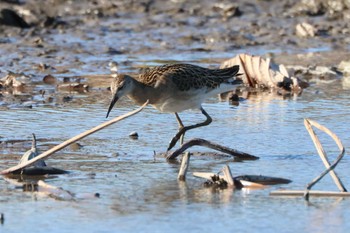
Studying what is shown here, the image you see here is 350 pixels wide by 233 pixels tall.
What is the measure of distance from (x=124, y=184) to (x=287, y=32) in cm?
995

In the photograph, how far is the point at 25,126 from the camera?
930 centimetres

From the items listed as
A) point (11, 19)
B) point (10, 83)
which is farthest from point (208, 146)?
point (11, 19)

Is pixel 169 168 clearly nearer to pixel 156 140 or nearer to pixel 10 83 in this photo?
pixel 156 140

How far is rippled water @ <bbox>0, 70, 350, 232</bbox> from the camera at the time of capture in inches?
236

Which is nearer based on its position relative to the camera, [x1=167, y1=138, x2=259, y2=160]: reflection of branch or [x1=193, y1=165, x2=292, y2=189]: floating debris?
[x1=193, y1=165, x2=292, y2=189]: floating debris

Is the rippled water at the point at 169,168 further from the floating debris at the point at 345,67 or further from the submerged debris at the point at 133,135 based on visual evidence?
the floating debris at the point at 345,67

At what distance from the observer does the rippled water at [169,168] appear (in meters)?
6.00

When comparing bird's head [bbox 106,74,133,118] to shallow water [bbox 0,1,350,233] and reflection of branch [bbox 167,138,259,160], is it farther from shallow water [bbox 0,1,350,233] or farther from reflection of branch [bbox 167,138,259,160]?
reflection of branch [bbox 167,138,259,160]

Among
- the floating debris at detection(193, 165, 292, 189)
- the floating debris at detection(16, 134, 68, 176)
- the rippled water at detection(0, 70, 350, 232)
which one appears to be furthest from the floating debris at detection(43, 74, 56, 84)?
the floating debris at detection(193, 165, 292, 189)

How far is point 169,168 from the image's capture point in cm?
759

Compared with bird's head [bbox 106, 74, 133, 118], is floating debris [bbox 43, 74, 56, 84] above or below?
above

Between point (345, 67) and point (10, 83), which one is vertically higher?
point (345, 67)

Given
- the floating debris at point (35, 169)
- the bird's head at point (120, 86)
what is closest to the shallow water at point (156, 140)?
the floating debris at point (35, 169)

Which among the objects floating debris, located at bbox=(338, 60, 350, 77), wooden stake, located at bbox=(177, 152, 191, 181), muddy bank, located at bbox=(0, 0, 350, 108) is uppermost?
muddy bank, located at bbox=(0, 0, 350, 108)
